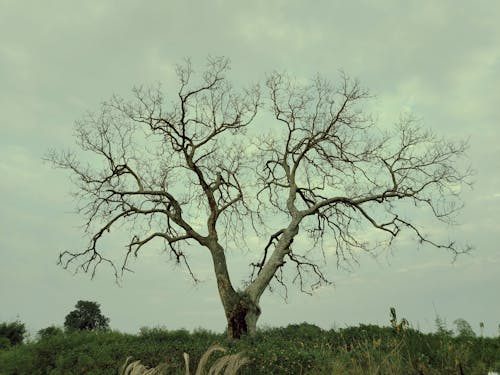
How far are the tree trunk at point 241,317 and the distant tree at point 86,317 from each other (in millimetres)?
8642

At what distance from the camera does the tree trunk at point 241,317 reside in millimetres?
16297

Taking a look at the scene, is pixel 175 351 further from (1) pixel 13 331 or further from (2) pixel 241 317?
(1) pixel 13 331

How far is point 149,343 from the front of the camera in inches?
582

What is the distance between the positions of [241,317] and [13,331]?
1022 cm

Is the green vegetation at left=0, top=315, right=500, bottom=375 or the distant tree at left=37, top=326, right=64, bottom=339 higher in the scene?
the distant tree at left=37, top=326, right=64, bottom=339

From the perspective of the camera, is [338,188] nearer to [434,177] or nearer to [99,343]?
[434,177]

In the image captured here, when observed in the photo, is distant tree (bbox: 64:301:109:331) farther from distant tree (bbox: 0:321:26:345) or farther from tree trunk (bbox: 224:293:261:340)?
tree trunk (bbox: 224:293:261:340)

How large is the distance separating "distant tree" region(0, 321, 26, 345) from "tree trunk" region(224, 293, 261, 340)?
9348 mm

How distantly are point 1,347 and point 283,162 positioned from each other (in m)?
13.8

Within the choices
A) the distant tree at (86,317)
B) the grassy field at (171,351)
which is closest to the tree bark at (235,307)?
the grassy field at (171,351)

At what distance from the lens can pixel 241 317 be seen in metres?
16.5

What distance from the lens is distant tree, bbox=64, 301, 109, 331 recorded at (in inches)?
865

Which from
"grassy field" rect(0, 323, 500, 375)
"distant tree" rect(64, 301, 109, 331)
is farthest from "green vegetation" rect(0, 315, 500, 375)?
"distant tree" rect(64, 301, 109, 331)

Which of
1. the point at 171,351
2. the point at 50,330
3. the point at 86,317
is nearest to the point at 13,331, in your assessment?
the point at 50,330
